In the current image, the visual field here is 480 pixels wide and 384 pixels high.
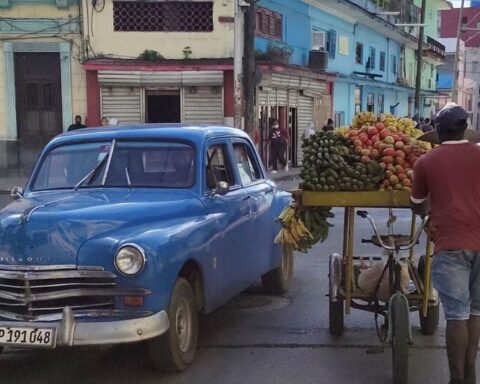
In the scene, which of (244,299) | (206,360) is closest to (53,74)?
(244,299)

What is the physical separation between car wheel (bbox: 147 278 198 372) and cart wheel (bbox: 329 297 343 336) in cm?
120

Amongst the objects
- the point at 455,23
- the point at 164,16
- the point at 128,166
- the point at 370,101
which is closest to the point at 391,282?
the point at 128,166

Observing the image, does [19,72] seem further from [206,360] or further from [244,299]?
[206,360]

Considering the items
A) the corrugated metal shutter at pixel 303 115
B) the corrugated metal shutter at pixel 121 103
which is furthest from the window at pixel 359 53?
the corrugated metal shutter at pixel 121 103

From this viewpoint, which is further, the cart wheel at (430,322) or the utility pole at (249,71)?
the utility pole at (249,71)

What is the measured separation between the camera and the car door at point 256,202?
609 centimetres

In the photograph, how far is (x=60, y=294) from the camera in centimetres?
427

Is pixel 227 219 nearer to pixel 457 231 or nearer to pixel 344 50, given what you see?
pixel 457 231

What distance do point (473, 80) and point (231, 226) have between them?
63.1 meters

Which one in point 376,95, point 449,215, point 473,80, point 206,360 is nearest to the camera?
point 449,215

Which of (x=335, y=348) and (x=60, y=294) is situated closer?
(x=60, y=294)

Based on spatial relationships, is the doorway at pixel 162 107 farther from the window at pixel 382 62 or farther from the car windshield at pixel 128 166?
the window at pixel 382 62

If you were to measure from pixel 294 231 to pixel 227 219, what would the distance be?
0.68m

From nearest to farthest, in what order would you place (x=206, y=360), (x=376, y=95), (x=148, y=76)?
(x=206, y=360) < (x=148, y=76) < (x=376, y=95)
